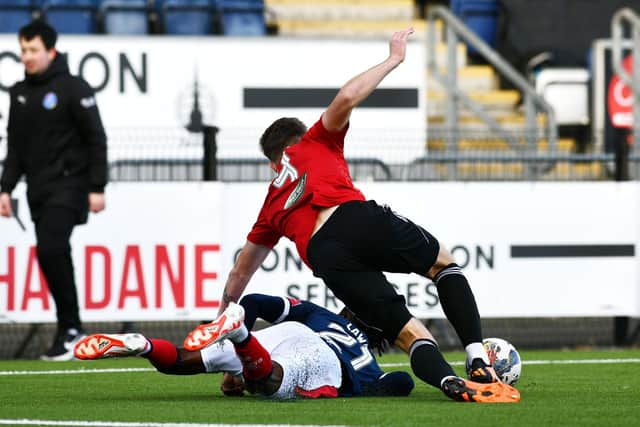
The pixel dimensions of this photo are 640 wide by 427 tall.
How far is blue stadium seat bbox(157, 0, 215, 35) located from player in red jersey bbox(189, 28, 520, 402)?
997 cm

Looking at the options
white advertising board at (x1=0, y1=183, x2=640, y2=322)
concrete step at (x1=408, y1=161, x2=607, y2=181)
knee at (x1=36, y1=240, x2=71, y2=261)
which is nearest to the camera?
knee at (x1=36, y1=240, x2=71, y2=261)

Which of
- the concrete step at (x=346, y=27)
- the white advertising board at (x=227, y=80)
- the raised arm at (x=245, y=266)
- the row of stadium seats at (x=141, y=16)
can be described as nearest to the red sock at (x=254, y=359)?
the raised arm at (x=245, y=266)

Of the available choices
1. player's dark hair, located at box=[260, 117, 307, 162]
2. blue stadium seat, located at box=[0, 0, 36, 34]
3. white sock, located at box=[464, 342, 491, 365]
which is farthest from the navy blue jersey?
blue stadium seat, located at box=[0, 0, 36, 34]

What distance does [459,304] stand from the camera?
696 centimetres

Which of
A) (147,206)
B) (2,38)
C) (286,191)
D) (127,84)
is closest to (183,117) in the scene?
(127,84)

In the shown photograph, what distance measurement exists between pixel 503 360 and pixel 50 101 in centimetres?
394

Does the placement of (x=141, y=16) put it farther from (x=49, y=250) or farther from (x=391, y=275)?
(x=49, y=250)

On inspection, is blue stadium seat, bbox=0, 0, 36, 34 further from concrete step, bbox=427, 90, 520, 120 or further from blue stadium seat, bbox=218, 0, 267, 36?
concrete step, bbox=427, 90, 520, 120

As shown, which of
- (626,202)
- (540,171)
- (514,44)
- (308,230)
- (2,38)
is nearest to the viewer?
(308,230)

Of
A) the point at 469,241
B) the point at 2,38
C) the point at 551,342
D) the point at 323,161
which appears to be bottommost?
the point at 551,342

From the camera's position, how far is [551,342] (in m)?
12.0

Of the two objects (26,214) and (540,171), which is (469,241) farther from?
(26,214)

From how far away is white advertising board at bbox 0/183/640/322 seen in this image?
10.9 metres

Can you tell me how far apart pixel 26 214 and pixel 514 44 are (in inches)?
409
